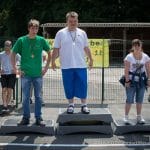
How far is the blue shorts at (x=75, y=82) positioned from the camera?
10.3 metres

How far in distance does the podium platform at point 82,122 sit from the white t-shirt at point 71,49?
0.94 metres

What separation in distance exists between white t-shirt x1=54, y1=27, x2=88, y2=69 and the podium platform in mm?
938

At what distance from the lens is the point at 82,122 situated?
10180 mm

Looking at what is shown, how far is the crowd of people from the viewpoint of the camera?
10055mm

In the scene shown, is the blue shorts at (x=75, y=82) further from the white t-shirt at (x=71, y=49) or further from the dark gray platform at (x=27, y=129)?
the dark gray platform at (x=27, y=129)

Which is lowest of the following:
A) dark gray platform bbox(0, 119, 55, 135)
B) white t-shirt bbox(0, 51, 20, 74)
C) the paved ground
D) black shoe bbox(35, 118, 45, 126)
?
the paved ground

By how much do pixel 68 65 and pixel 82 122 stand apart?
1.10 m

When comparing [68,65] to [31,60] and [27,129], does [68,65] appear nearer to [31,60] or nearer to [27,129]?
[31,60]

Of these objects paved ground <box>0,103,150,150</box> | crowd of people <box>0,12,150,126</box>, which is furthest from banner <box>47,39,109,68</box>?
paved ground <box>0,103,150,150</box>

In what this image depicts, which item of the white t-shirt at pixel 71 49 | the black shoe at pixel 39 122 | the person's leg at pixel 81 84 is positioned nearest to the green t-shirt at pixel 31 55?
the white t-shirt at pixel 71 49

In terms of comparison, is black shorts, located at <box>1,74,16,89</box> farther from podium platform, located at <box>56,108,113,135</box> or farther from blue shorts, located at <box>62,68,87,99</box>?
podium platform, located at <box>56,108,113,135</box>

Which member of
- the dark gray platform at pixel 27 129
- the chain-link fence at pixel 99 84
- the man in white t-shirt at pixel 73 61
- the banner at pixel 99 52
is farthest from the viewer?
the chain-link fence at pixel 99 84

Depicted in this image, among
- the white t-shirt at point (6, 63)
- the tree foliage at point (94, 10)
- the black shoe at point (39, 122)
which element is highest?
the tree foliage at point (94, 10)

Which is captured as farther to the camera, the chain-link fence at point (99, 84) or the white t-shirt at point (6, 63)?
the chain-link fence at point (99, 84)
